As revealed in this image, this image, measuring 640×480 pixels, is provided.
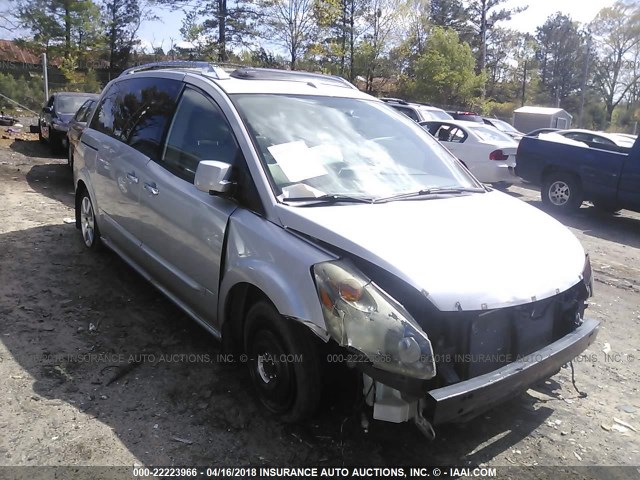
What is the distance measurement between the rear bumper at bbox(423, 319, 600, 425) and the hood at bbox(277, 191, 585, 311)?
30 centimetres

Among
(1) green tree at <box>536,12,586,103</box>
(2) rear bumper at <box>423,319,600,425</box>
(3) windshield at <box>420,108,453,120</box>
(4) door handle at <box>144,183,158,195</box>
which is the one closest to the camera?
(2) rear bumper at <box>423,319,600,425</box>

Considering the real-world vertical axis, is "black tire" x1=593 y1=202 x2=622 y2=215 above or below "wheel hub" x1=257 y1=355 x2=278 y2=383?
above

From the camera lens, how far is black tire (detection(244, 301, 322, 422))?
8.72ft

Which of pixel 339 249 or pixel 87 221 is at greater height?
pixel 339 249

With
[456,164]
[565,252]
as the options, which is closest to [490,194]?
[456,164]

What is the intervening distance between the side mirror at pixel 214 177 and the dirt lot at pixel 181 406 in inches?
48.9

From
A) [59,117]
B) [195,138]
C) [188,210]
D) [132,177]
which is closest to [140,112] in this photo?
[132,177]

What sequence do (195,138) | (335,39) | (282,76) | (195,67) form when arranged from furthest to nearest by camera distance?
(335,39) < (195,67) < (282,76) < (195,138)

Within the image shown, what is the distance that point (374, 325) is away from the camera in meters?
2.34

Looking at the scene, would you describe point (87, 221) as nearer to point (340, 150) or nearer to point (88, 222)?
point (88, 222)

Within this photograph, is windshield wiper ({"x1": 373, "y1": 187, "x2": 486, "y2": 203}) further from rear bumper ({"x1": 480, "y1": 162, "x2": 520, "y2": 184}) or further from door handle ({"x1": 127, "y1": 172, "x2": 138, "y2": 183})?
rear bumper ({"x1": 480, "y1": 162, "x2": 520, "y2": 184})

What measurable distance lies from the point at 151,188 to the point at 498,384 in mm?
2747

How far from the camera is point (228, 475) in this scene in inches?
102

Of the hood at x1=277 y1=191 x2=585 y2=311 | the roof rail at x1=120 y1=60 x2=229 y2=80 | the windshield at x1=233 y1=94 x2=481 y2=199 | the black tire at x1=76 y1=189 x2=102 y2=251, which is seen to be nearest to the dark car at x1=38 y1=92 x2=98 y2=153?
the black tire at x1=76 y1=189 x2=102 y2=251
